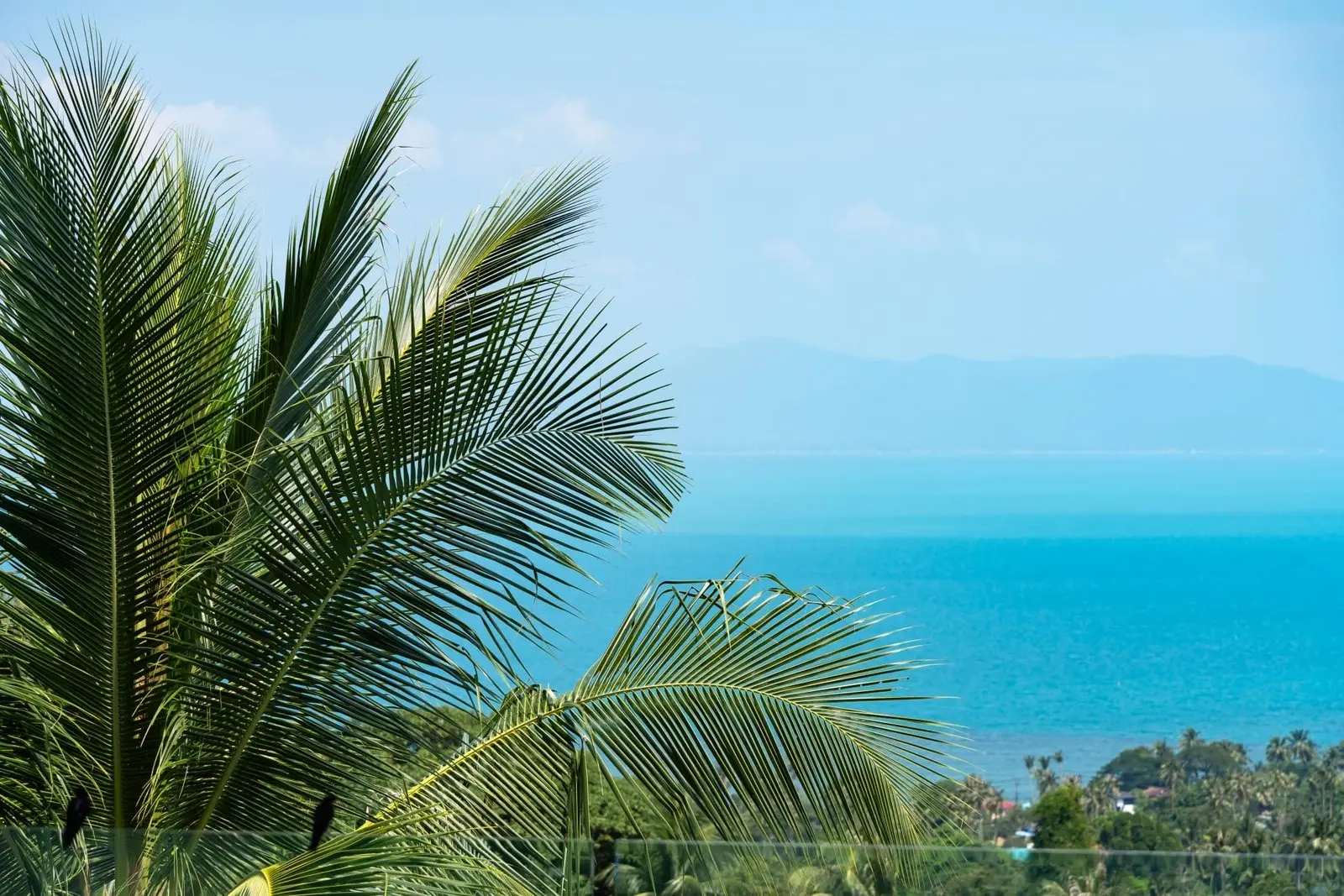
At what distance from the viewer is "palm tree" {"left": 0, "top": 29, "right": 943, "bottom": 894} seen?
8.97 feet

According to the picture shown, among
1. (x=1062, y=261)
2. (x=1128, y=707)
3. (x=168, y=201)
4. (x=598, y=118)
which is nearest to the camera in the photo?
(x=168, y=201)

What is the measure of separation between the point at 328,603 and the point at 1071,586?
76412 mm

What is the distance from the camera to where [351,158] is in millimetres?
3287

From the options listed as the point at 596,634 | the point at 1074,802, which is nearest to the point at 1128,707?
the point at 596,634

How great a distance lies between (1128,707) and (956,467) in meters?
75.5

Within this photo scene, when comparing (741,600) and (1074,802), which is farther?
(1074,802)

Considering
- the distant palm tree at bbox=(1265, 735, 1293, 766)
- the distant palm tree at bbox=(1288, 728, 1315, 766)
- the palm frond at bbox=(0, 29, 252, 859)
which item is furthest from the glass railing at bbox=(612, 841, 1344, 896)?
the distant palm tree at bbox=(1265, 735, 1293, 766)

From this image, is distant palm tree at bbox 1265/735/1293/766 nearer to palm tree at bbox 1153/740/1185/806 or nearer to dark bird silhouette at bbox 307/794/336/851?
palm tree at bbox 1153/740/1185/806

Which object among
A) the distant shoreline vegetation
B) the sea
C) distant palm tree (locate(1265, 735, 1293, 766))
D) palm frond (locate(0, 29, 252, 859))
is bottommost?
palm frond (locate(0, 29, 252, 859))

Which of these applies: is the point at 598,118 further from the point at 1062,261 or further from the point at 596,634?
the point at 596,634

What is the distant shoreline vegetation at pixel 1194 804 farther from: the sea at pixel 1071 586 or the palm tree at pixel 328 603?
the palm tree at pixel 328 603

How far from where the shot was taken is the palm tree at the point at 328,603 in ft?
8.97

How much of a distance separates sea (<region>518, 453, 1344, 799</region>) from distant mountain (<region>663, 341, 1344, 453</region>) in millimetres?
8022

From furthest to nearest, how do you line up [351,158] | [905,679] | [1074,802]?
[1074,802] → [351,158] → [905,679]
